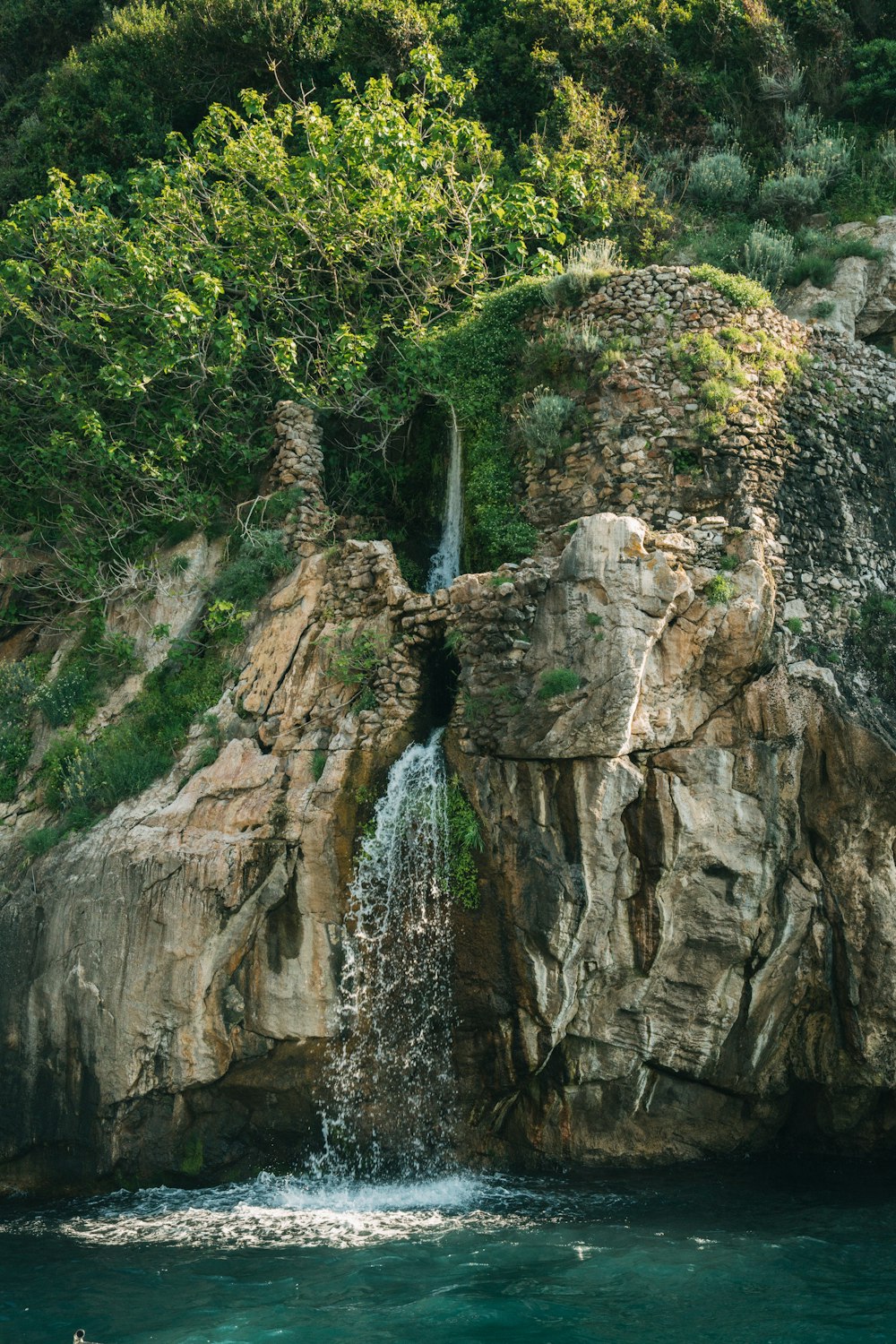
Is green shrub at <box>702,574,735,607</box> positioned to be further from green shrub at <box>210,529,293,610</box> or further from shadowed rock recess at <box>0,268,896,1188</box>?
green shrub at <box>210,529,293,610</box>

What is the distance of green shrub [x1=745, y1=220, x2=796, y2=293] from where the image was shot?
1778 cm

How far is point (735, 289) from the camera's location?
14680 mm

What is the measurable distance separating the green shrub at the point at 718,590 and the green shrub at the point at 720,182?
35.0ft

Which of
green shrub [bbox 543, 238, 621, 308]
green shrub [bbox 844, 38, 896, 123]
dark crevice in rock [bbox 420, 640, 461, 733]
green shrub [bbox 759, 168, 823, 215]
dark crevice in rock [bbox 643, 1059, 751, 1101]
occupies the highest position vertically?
green shrub [bbox 844, 38, 896, 123]

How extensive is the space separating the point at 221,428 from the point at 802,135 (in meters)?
11.8

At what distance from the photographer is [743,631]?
40.7 feet

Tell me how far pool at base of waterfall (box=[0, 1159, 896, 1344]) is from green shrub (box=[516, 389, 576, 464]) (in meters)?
8.32

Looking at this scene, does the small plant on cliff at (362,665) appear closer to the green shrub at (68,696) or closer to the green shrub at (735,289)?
the green shrub at (68,696)

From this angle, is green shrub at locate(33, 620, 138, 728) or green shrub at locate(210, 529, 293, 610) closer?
green shrub at locate(210, 529, 293, 610)

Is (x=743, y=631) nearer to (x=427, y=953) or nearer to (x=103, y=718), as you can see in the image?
(x=427, y=953)

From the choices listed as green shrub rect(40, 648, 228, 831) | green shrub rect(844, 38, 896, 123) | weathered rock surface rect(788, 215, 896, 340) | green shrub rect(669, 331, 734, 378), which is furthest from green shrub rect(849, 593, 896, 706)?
green shrub rect(844, 38, 896, 123)

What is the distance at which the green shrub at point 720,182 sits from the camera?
20.3m

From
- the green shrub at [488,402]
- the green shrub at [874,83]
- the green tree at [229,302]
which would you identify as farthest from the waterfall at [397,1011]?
the green shrub at [874,83]

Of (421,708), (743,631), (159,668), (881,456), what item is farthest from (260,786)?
(881,456)
